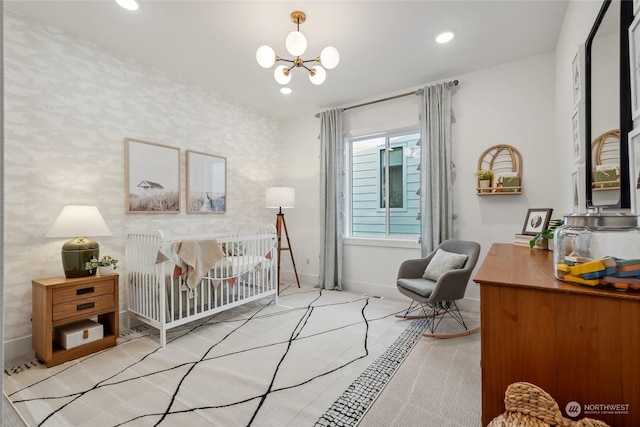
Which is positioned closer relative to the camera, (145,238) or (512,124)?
(145,238)

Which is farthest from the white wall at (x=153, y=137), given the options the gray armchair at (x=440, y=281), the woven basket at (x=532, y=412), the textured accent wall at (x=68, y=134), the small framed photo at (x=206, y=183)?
the woven basket at (x=532, y=412)

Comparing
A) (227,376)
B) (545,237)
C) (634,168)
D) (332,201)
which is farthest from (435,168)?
(227,376)

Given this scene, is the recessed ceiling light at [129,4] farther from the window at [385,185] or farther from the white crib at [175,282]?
the window at [385,185]

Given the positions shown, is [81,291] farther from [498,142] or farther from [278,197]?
[498,142]

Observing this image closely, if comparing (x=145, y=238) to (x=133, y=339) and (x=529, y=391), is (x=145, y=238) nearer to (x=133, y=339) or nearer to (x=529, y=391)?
(x=133, y=339)

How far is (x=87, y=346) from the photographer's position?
2.27m

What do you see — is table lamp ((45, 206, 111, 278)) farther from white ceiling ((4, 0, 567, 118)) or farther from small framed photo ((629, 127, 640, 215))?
small framed photo ((629, 127, 640, 215))

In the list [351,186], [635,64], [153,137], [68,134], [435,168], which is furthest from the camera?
[351,186]

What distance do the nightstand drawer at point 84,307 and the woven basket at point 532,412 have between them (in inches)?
106

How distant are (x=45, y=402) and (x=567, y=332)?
2.60 metres

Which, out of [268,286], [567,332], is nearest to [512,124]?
[567,332]

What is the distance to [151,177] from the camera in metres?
3.07

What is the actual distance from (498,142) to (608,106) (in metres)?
A: 1.79

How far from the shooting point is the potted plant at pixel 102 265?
2.38 metres
